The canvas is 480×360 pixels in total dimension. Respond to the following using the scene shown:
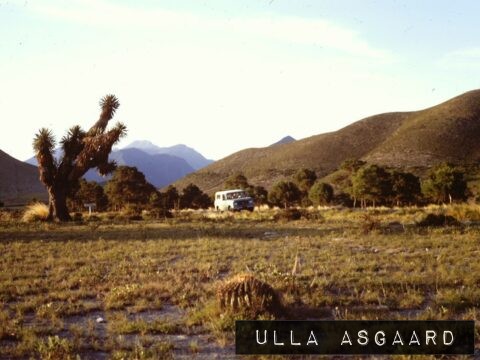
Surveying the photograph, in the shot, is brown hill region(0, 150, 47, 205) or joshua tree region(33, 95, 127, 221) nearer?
joshua tree region(33, 95, 127, 221)

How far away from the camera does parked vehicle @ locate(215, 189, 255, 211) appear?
34031 mm

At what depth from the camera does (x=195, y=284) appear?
9102 millimetres

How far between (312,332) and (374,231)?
37.5 feet

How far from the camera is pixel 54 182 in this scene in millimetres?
28062

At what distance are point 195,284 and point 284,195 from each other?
45670 mm

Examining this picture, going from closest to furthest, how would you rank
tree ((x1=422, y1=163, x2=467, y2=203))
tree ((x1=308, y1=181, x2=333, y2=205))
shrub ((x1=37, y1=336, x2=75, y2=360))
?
shrub ((x1=37, y1=336, x2=75, y2=360))
tree ((x1=422, y1=163, x2=467, y2=203))
tree ((x1=308, y1=181, x2=333, y2=205))

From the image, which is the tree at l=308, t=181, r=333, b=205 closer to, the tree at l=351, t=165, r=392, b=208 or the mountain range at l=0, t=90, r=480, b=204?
the tree at l=351, t=165, r=392, b=208

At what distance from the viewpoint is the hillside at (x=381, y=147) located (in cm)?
8006

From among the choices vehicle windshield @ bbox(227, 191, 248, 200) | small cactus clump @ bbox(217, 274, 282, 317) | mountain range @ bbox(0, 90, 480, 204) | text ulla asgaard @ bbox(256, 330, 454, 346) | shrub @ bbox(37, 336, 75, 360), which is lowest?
text ulla asgaard @ bbox(256, 330, 454, 346)

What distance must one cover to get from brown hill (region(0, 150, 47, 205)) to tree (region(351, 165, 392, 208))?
9521 centimetres

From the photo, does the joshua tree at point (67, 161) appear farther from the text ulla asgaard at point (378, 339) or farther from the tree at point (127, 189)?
the text ulla asgaard at point (378, 339)

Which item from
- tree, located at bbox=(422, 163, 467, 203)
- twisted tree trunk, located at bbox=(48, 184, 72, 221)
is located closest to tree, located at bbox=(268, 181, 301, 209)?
tree, located at bbox=(422, 163, 467, 203)

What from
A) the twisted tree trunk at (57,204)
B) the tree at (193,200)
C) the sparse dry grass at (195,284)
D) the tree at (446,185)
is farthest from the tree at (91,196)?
the sparse dry grass at (195,284)

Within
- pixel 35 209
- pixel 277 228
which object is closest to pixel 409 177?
pixel 277 228
